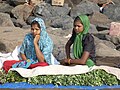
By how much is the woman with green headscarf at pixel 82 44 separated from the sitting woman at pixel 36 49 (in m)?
0.35

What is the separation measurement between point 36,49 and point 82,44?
677 mm

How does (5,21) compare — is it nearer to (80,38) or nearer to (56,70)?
(80,38)

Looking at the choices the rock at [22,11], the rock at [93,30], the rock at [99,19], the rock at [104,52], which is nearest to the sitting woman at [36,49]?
the rock at [104,52]

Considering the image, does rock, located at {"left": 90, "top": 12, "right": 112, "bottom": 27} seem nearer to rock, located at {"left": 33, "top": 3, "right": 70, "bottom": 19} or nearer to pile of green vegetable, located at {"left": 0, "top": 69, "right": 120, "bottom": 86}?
rock, located at {"left": 33, "top": 3, "right": 70, "bottom": 19}

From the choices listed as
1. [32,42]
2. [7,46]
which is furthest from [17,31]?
[32,42]

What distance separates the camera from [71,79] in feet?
17.3

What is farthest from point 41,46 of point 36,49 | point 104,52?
point 104,52

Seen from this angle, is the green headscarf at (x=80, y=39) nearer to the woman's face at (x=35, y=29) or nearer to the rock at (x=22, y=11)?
the woman's face at (x=35, y=29)

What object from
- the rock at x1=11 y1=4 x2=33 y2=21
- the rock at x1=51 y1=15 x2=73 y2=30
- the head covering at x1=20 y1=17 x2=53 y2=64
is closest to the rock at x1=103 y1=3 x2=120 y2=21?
the rock at x1=51 y1=15 x2=73 y2=30

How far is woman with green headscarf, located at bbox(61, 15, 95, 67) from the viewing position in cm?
587

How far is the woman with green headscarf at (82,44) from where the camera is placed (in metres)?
5.87

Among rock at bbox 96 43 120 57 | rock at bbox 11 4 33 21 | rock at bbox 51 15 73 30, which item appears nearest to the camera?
rock at bbox 96 43 120 57

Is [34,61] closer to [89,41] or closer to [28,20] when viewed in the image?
[89,41]

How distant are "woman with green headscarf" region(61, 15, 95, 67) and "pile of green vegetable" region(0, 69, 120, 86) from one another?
1.47ft
